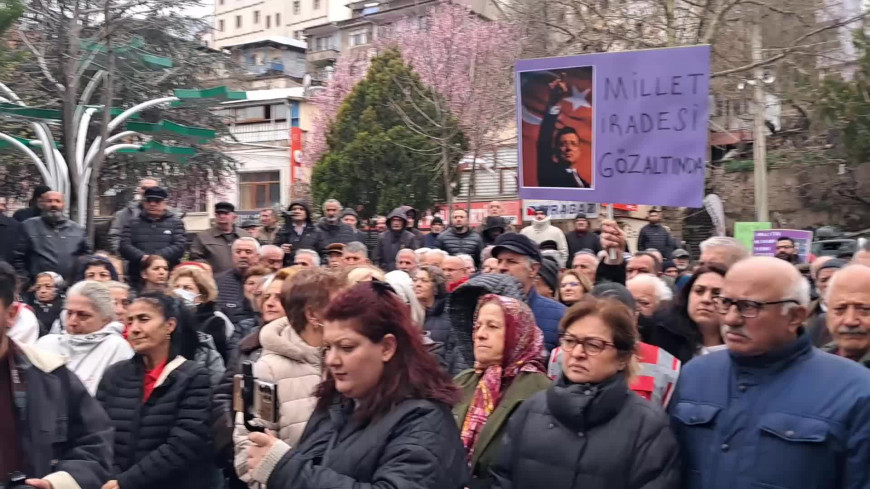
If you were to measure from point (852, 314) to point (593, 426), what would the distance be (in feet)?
4.21

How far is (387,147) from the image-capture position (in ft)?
93.5

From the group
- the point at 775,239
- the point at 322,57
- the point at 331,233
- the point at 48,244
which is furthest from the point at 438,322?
the point at 322,57

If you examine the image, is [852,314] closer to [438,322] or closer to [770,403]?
[770,403]

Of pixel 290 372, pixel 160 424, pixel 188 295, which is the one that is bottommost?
pixel 160 424

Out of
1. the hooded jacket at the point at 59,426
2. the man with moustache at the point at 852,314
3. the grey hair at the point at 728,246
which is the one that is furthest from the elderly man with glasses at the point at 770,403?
the grey hair at the point at 728,246

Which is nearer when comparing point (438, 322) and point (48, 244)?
point (438, 322)

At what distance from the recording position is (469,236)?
1194 centimetres

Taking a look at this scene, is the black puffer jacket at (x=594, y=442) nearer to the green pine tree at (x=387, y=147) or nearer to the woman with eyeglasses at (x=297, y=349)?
the woman with eyeglasses at (x=297, y=349)

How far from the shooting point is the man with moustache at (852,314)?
3.71 meters

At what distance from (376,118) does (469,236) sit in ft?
58.6

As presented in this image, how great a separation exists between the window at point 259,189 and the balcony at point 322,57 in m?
15.6

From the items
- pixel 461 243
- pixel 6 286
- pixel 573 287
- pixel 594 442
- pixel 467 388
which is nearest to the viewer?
pixel 6 286

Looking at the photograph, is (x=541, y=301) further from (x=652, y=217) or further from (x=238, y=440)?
(x=652, y=217)

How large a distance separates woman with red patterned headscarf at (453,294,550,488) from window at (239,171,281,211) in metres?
43.1
